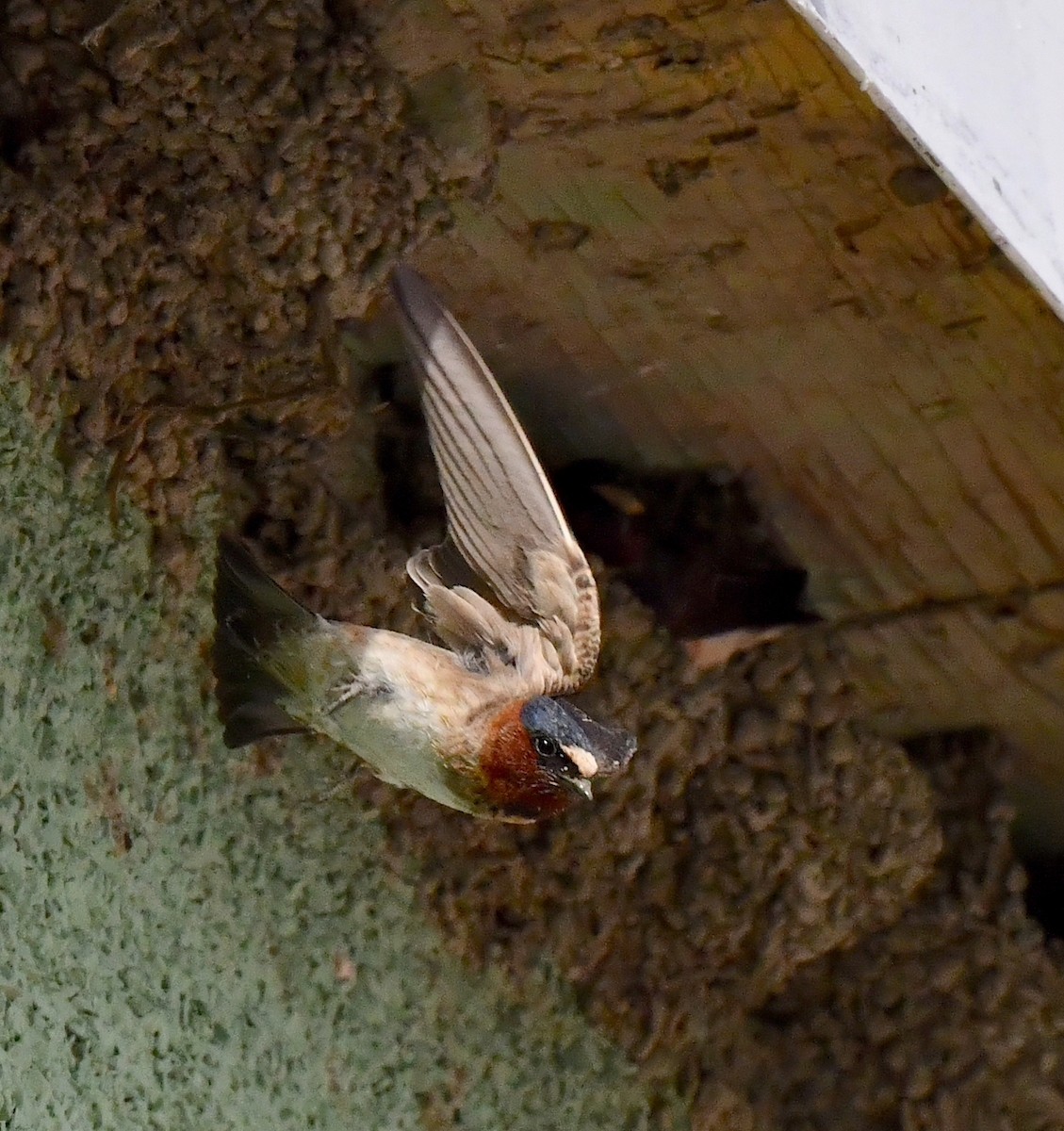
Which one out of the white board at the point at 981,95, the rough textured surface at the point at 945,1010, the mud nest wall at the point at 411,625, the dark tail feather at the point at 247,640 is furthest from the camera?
the rough textured surface at the point at 945,1010

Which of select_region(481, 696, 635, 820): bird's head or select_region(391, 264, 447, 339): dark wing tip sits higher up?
select_region(391, 264, 447, 339): dark wing tip

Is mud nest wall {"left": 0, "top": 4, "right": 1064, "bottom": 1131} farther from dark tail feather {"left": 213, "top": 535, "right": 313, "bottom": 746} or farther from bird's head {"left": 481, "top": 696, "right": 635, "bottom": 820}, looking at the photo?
bird's head {"left": 481, "top": 696, "right": 635, "bottom": 820}

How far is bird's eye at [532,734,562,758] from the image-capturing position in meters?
2.09

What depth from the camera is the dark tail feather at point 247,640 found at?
8.21ft

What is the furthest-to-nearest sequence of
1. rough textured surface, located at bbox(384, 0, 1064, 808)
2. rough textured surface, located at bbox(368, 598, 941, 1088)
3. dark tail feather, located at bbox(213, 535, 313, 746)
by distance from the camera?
rough textured surface, located at bbox(368, 598, 941, 1088) < dark tail feather, located at bbox(213, 535, 313, 746) < rough textured surface, located at bbox(384, 0, 1064, 808)

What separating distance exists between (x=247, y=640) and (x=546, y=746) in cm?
59

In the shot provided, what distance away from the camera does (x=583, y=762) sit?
6.73 feet

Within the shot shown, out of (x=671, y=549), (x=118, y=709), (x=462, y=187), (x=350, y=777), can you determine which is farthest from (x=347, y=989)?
(x=462, y=187)

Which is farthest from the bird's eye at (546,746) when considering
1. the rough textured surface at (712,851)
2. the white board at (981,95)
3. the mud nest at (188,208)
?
the rough textured surface at (712,851)

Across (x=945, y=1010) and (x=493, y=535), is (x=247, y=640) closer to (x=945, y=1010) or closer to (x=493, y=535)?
(x=493, y=535)

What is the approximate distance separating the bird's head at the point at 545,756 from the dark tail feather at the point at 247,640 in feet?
1.34

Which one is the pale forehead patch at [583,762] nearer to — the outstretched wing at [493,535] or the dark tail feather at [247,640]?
the outstretched wing at [493,535]

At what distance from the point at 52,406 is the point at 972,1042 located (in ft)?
6.55

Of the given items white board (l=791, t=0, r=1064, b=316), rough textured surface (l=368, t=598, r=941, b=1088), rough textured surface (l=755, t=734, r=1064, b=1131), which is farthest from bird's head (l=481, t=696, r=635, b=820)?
rough textured surface (l=755, t=734, r=1064, b=1131)
